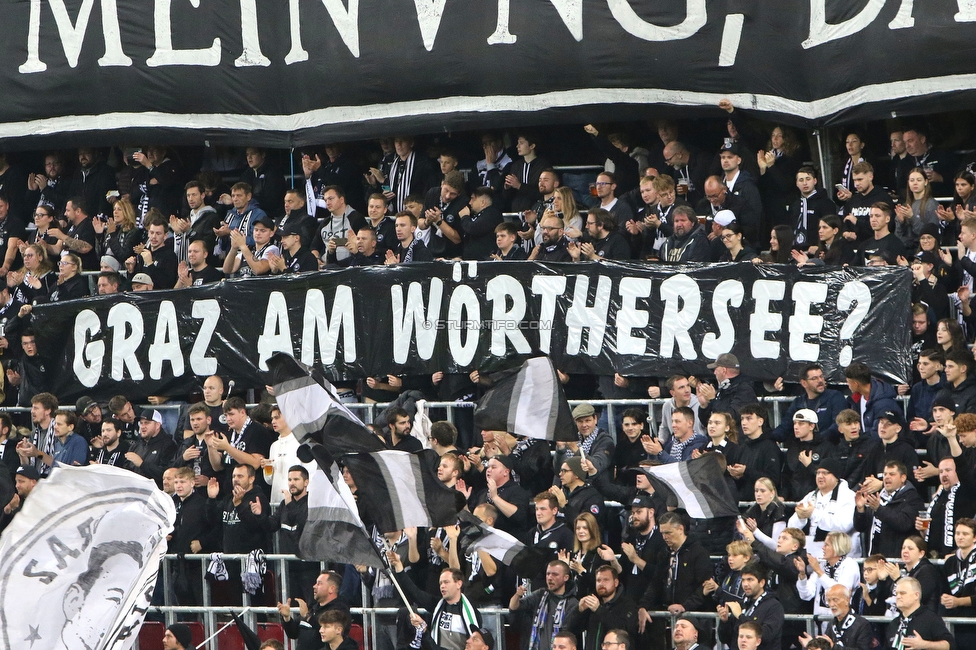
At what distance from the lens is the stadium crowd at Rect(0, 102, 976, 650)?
13211 millimetres

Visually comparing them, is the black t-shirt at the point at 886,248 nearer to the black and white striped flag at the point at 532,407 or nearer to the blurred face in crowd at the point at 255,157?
the black and white striped flag at the point at 532,407

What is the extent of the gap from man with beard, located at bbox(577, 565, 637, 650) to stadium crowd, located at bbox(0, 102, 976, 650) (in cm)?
2

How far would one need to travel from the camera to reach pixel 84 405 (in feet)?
58.2

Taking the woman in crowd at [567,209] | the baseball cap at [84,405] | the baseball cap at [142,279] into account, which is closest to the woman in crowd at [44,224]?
the baseball cap at [142,279]

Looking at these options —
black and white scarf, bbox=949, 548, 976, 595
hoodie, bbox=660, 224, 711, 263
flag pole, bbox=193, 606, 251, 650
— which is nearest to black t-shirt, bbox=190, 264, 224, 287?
flag pole, bbox=193, 606, 251, 650

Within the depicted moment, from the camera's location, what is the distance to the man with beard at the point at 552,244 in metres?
16.5

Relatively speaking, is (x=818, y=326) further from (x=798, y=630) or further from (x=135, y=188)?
(x=135, y=188)

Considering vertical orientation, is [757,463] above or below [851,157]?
below

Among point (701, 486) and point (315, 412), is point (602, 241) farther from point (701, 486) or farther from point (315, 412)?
point (315, 412)

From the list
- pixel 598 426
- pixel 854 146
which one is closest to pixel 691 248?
pixel 598 426

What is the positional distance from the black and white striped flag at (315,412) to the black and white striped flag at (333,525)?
0.62 feet

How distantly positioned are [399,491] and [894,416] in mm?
3753

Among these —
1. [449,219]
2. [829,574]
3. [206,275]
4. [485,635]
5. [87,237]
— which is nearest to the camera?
[829,574]

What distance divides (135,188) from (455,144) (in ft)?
11.7
